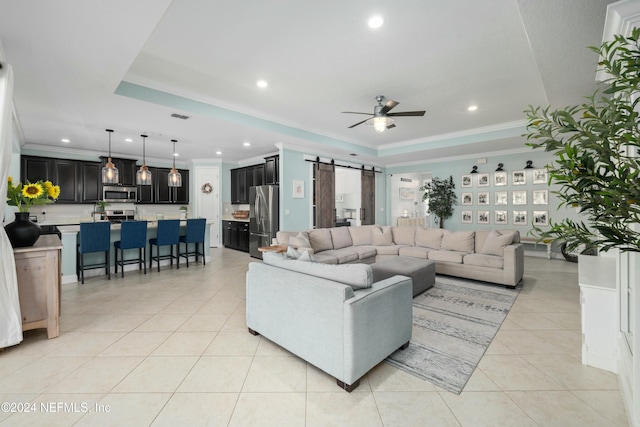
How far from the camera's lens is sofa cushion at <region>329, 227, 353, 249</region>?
550 cm

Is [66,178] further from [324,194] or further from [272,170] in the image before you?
[324,194]

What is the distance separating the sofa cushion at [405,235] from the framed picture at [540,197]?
135 inches

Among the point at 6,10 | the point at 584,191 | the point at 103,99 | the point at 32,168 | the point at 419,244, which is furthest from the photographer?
the point at 32,168

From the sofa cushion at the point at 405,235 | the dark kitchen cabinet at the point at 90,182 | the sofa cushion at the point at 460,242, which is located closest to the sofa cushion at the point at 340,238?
the sofa cushion at the point at 405,235

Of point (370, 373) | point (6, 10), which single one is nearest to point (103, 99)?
point (6, 10)

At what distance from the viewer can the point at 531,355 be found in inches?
94.0

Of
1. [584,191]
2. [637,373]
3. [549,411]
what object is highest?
[584,191]

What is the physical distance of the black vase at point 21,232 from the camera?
2639mm

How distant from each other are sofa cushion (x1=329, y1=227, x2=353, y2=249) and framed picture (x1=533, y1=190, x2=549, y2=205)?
4745 mm

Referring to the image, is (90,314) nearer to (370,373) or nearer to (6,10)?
(6,10)

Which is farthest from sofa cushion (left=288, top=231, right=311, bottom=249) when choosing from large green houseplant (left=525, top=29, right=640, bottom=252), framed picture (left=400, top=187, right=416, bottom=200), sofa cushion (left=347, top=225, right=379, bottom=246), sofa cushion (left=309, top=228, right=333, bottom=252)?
framed picture (left=400, top=187, right=416, bottom=200)

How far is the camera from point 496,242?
4.60m

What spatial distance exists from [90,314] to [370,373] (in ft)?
10.9

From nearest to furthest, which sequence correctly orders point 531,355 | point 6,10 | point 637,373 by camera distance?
point 637,373, point 6,10, point 531,355
